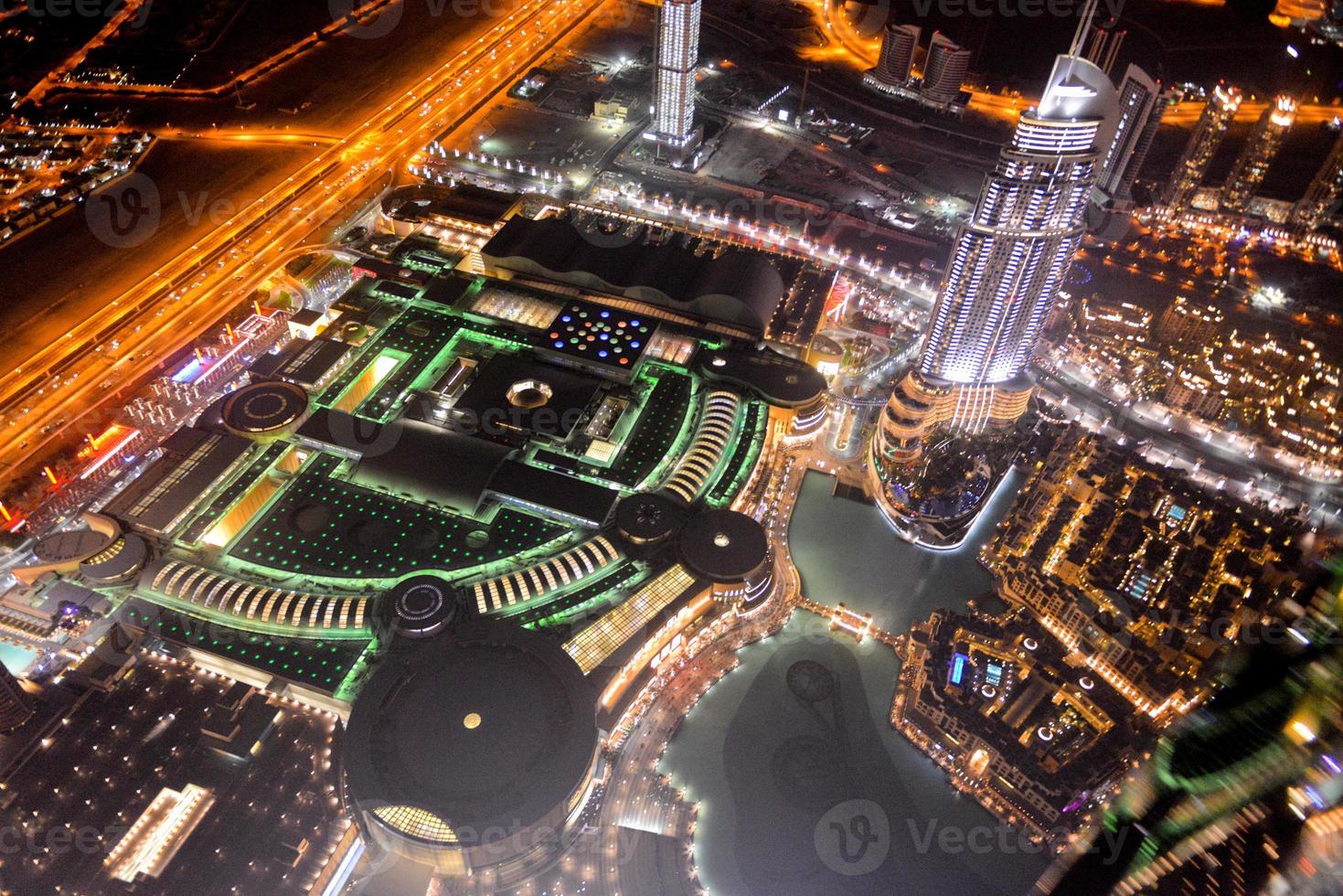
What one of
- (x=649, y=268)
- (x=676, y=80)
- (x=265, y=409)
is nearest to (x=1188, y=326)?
(x=649, y=268)

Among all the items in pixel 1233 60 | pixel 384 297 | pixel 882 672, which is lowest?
pixel 882 672


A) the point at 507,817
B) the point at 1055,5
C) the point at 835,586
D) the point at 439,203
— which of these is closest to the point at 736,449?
the point at 835,586

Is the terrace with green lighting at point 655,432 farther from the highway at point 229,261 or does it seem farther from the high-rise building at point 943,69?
the high-rise building at point 943,69

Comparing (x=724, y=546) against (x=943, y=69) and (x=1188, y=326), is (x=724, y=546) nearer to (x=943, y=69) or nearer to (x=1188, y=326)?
(x=1188, y=326)

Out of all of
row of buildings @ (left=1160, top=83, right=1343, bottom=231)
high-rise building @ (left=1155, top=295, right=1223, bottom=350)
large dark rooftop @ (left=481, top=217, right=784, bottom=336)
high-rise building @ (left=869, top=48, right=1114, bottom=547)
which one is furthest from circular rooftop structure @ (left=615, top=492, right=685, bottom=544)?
row of buildings @ (left=1160, top=83, right=1343, bottom=231)

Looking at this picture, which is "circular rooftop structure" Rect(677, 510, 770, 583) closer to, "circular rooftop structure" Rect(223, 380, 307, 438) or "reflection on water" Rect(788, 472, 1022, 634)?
"reflection on water" Rect(788, 472, 1022, 634)

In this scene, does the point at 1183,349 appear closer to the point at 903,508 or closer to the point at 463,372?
the point at 903,508
